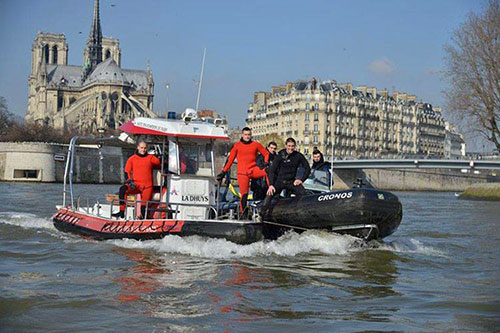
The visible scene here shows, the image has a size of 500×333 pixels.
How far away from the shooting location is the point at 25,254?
40.7ft

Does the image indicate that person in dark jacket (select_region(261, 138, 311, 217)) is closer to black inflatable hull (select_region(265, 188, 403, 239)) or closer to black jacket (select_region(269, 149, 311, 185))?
black jacket (select_region(269, 149, 311, 185))

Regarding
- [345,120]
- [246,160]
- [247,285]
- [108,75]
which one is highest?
[108,75]

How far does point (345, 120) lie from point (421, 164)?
40901mm

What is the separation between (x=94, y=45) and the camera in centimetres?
15662

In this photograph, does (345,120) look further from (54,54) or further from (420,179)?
(54,54)

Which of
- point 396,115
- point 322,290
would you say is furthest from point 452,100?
point 396,115

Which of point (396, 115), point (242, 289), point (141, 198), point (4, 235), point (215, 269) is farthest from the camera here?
point (396, 115)

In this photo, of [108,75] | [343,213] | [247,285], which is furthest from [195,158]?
[108,75]

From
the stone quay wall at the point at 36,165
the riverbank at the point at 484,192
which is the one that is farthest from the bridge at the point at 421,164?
the stone quay wall at the point at 36,165

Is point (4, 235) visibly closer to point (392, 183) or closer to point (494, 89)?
point (494, 89)

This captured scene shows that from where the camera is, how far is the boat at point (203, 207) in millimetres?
12156

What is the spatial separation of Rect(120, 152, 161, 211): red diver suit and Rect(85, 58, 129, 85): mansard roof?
12435 cm

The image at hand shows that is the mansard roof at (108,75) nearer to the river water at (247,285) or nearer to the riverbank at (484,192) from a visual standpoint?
the riverbank at (484,192)

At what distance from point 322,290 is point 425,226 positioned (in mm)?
12692
